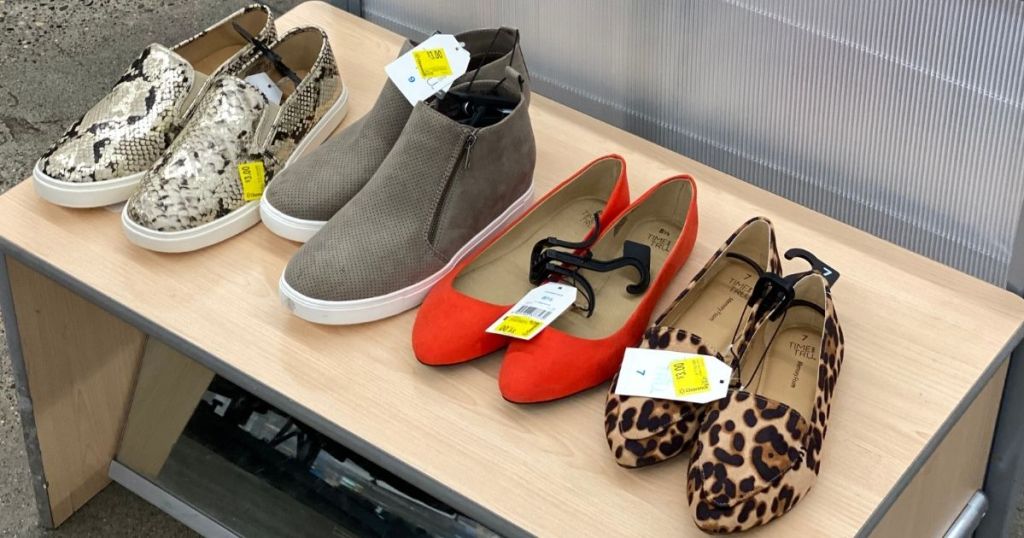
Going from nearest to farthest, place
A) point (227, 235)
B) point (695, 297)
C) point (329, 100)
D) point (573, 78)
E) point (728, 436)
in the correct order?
point (728, 436) → point (695, 297) → point (227, 235) → point (329, 100) → point (573, 78)

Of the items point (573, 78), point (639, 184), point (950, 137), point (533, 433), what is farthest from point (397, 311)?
point (950, 137)

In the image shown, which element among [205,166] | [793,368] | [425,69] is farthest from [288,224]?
Result: [793,368]

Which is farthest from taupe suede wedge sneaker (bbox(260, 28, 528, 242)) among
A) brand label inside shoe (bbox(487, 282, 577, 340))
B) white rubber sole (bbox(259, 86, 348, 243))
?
brand label inside shoe (bbox(487, 282, 577, 340))

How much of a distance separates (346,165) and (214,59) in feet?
0.96

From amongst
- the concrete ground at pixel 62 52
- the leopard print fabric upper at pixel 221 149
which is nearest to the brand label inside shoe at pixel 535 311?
the leopard print fabric upper at pixel 221 149

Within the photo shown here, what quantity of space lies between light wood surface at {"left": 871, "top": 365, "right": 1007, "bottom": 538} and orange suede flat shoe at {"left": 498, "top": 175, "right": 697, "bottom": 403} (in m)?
0.29

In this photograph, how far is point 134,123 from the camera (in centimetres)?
129

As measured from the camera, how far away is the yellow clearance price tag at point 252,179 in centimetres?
126

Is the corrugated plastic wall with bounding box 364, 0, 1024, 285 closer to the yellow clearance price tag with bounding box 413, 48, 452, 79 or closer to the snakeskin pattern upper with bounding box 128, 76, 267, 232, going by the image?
the yellow clearance price tag with bounding box 413, 48, 452, 79

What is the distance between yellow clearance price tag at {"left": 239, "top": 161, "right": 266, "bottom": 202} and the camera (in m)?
1.26

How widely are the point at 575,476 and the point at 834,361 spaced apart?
246 mm

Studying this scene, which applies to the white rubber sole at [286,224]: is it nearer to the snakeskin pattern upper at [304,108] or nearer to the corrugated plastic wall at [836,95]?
the snakeskin pattern upper at [304,108]

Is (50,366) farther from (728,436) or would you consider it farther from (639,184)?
(728,436)

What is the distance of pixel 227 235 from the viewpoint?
1252mm
